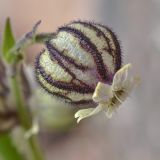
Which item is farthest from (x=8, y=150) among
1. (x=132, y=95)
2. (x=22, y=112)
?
(x=132, y=95)

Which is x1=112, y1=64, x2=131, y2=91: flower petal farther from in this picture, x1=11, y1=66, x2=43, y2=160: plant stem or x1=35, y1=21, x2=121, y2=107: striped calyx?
x1=11, y1=66, x2=43, y2=160: plant stem

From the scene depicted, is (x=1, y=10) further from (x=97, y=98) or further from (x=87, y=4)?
(x=97, y=98)

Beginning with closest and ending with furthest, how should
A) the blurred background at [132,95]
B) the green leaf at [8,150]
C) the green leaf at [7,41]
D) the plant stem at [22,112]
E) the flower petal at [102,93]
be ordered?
the flower petal at [102,93] < the green leaf at [7,41] < the plant stem at [22,112] < the green leaf at [8,150] < the blurred background at [132,95]

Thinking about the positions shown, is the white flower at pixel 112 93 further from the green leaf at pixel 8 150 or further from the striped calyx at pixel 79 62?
the green leaf at pixel 8 150

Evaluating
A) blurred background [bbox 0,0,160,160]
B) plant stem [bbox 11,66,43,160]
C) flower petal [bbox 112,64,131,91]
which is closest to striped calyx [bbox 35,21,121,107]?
flower petal [bbox 112,64,131,91]

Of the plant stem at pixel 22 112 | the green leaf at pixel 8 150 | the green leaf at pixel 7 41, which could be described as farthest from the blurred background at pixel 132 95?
the green leaf at pixel 7 41

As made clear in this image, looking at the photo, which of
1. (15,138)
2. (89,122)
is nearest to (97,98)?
(15,138)

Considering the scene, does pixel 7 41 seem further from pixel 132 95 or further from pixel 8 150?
pixel 132 95
